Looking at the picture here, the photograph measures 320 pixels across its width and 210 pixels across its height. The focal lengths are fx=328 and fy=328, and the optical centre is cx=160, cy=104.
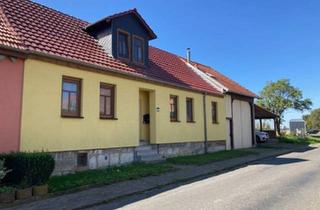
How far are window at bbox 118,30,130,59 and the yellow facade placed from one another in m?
1.45

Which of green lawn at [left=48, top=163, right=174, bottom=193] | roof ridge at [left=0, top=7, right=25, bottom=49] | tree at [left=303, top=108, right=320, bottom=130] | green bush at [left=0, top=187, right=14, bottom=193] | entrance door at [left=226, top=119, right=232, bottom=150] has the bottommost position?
green lawn at [left=48, top=163, right=174, bottom=193]

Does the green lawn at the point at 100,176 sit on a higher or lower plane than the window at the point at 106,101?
lower

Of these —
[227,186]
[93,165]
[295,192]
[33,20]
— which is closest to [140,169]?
[93,165]

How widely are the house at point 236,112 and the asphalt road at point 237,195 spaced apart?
42.1 feet

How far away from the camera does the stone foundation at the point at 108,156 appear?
39.1ft

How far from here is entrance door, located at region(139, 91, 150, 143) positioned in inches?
680


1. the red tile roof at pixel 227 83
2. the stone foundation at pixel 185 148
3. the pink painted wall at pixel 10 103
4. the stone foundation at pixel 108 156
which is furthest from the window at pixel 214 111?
the pink painted wall at pixel 10 103

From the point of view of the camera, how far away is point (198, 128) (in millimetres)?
→ 20797

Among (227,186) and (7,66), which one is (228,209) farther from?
(7,66)

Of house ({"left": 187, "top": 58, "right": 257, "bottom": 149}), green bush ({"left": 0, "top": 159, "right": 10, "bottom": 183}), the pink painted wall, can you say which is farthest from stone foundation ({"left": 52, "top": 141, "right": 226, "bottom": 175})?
house ({"left": 187, "top": 58, "right": 257, "bottom": 149})

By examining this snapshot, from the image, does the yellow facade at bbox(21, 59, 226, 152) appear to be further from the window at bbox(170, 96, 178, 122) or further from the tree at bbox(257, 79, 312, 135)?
the tree at bbox(257, 79, 312, 135)


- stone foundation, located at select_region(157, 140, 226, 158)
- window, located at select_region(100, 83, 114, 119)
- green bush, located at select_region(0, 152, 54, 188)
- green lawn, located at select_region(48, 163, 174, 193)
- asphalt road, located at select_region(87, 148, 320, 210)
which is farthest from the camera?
stone foundation, located at select_region(157, 140, 226, 158)

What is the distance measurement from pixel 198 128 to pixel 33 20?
11665 millimetres

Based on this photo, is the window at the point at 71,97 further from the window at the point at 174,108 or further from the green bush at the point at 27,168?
the window at the point at 174,108
